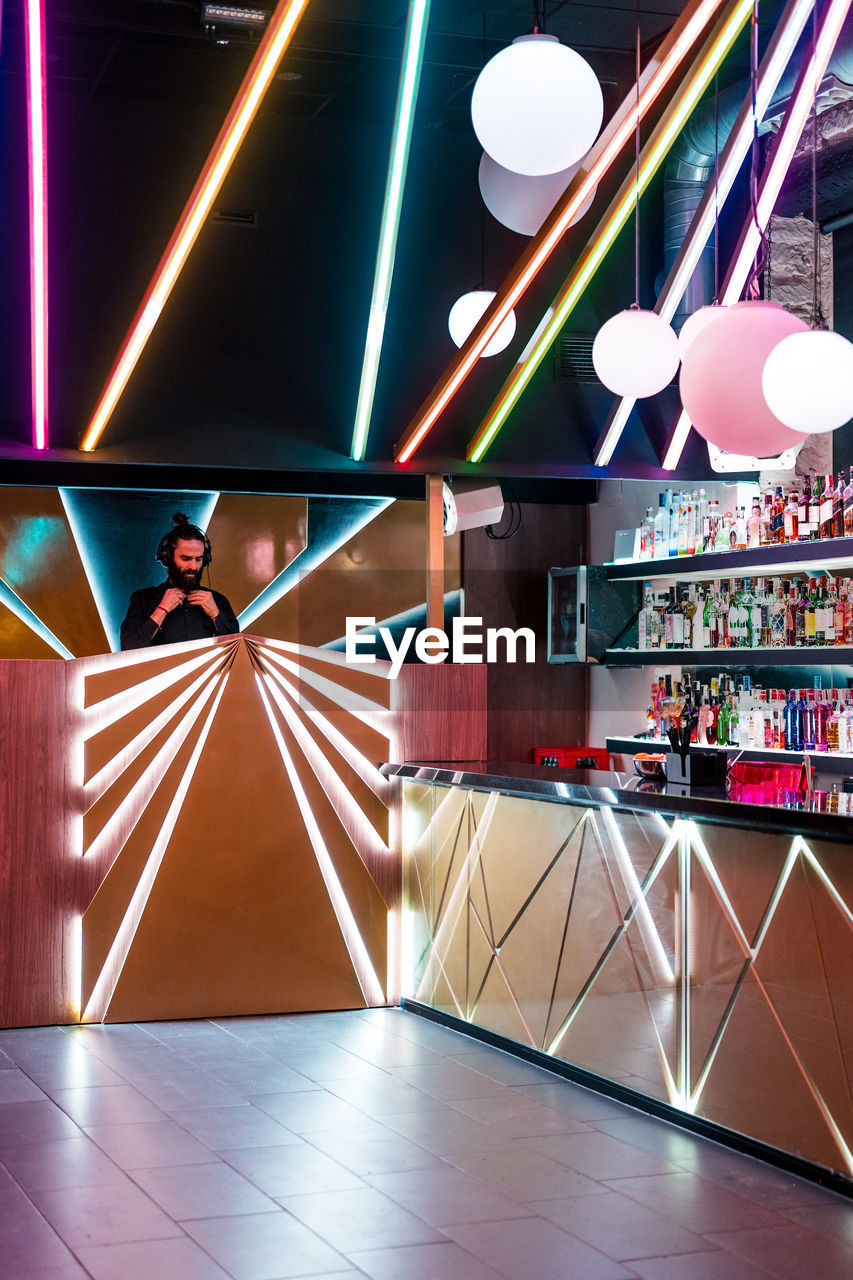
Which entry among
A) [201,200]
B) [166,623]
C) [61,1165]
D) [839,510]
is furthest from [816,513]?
[61,1165]

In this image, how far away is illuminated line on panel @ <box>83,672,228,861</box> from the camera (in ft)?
17.8

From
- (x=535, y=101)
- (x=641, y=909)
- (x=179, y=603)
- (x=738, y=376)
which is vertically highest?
(x=535, y=101)

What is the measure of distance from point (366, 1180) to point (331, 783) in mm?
2407

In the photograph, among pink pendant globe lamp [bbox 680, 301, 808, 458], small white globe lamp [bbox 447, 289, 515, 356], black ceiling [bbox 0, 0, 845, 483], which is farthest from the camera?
black ceiling [bbox 0, 0, 845, 483]

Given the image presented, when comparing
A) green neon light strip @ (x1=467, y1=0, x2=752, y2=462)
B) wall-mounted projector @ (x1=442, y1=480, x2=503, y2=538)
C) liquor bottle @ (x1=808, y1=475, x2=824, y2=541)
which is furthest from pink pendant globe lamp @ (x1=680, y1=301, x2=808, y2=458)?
wall-mounted projector @ (x1=442, y1=480, x2=503, y2=538)

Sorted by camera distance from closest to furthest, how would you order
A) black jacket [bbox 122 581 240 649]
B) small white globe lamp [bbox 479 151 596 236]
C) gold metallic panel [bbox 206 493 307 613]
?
small white globe lamp [bbox 479 151 596 236] < black jacket [bbox 122 581 240 649] < gold metallic panel [bbox 206 493 307 613]

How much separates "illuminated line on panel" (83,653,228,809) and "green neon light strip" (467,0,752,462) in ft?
8.57

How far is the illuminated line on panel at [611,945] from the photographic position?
4059 mm

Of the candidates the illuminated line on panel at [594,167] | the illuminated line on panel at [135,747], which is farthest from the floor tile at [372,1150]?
the illuminated line on panel at [594,167]

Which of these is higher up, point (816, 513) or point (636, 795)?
point (816, 513)

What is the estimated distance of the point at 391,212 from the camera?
6367 mm

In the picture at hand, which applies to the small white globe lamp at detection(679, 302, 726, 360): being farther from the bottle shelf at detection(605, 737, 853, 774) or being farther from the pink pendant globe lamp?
the bottle shelf at detection(605, 737, 853, 774)

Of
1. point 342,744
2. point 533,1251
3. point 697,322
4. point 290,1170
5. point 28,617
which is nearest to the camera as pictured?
point 533,1251

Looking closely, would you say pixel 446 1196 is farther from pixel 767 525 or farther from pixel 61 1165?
pixel 767 525
